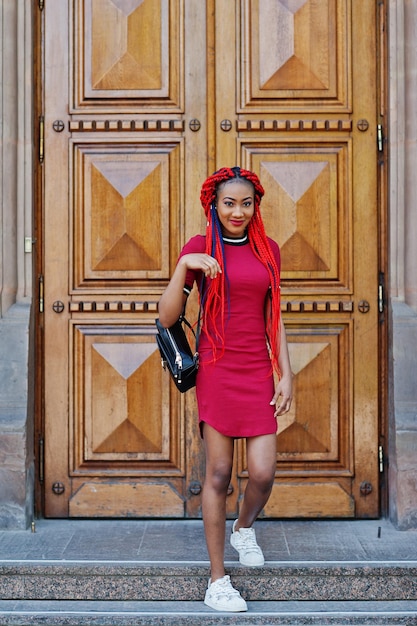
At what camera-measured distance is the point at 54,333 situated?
219 inches

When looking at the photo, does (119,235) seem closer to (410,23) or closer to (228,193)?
(228,193)

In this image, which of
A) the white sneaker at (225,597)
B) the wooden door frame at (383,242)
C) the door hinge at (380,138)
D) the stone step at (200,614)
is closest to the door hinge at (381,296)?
the wooden door frame at (383,242)

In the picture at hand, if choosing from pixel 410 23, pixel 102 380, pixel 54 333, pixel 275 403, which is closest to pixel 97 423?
pixel 102 380

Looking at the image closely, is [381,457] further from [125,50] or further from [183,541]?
[125,50]

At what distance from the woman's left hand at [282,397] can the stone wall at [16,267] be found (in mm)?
1634

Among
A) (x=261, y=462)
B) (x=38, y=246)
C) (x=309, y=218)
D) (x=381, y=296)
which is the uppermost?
(x=309, y=218)

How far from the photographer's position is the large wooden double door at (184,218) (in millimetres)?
5523

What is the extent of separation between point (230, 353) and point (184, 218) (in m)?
1.44

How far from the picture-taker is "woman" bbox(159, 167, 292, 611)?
4.30 m

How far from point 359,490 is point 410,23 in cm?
272

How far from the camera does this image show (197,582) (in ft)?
15.1

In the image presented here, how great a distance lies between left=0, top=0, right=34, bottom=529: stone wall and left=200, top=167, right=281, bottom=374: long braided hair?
1.49 m

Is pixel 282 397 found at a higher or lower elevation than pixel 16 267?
lower

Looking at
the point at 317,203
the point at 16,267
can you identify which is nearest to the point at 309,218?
the point at 317,203
